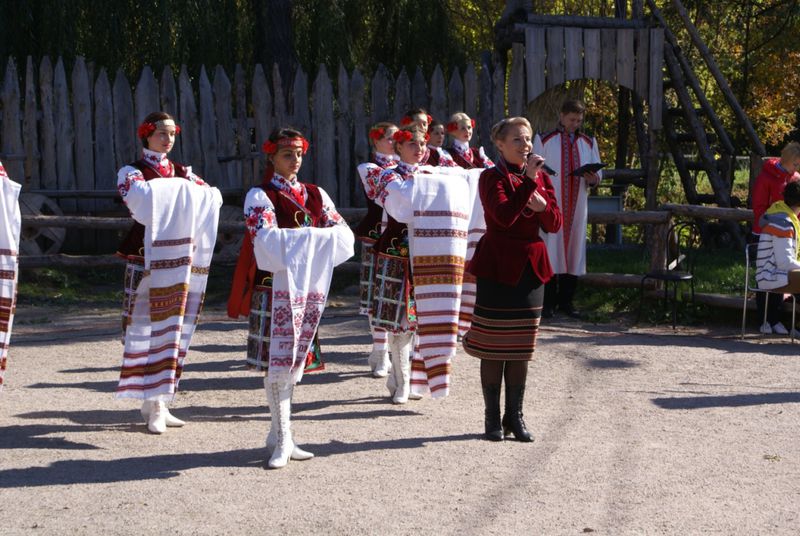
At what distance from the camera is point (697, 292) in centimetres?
1070

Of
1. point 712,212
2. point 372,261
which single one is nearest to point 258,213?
point 372,261

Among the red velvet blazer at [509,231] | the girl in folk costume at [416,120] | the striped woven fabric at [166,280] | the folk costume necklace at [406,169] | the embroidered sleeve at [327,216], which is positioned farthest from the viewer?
the girl in folk costume at [416,120]

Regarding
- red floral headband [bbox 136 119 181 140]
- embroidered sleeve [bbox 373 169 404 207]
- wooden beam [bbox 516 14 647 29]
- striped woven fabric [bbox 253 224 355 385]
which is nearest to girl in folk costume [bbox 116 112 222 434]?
red floral headband [bbox 136 119 181 140]

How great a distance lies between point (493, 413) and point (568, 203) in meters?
4.54

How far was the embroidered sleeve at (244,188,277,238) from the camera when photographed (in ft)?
19.2

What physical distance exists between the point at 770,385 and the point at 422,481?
10.9 ft

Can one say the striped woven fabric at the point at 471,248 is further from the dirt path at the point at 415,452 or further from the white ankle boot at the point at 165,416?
the white ankle boot at the point at 165,416

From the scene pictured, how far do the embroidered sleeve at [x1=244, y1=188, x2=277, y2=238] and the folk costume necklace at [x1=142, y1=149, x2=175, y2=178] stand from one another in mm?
989

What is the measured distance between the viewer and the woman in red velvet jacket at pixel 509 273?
631cm

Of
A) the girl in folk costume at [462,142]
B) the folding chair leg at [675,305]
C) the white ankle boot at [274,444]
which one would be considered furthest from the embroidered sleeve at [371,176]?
the folding chair leg at [675,305]

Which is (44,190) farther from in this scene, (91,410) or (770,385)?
(770,385)

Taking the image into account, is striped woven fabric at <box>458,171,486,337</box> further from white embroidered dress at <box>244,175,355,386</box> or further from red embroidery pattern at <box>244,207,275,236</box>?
red embroidery pattern at <box>244,207,275,236</box>

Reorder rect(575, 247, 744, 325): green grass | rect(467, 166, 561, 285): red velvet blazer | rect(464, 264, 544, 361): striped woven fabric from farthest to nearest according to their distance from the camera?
1. rect(575, 247, 744, 325): green grass
2. rect(464, 264, 544, 361): striped woven fabric
3. rect(467, 166, 561, 285): red velvet blazer

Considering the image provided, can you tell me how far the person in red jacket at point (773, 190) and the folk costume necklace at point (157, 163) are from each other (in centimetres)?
530
